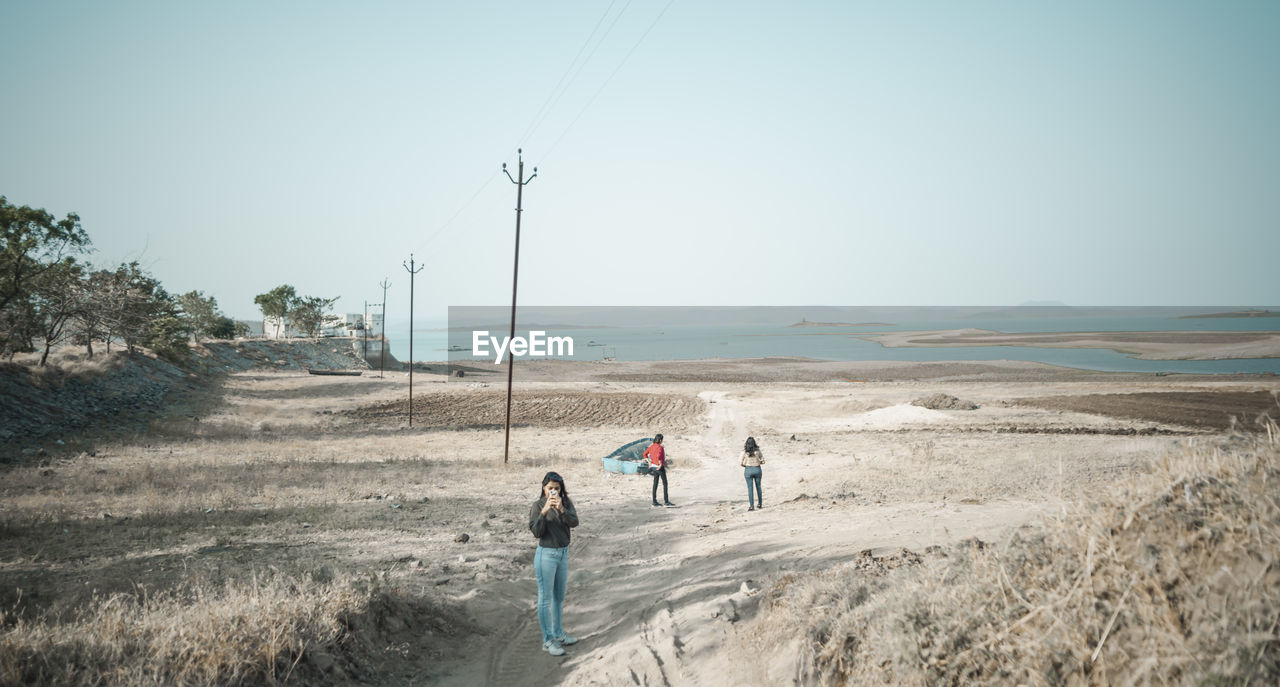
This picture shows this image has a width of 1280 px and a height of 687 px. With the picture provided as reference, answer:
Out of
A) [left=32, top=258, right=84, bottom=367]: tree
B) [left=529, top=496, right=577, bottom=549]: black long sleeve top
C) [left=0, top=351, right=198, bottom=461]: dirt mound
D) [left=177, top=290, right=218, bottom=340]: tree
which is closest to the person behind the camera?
[left=529, top=496, right=577, bottom=549]: black long sleeve top

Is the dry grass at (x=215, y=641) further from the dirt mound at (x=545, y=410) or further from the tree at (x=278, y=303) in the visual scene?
the tree at (x=278, y=303)

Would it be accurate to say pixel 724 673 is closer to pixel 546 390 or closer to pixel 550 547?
pixel 550 547

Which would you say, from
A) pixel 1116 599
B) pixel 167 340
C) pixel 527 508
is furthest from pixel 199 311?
pixel 1116 599

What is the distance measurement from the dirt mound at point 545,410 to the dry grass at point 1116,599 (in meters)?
32.6

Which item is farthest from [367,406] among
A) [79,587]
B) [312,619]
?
[312,619]

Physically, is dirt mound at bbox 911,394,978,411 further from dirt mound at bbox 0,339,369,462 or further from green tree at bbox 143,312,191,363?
green tree at bbox 143,312,191,363

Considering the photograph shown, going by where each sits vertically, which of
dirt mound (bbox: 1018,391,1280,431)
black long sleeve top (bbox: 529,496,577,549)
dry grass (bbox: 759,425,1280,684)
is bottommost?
dirt mound (bbox: 1018,391,1280,431)

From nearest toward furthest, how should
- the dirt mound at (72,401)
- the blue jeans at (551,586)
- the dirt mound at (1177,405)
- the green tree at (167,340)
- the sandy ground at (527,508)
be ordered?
1. the blue jeans at (551,586)
2. the sandy ground at (527,508)
3. the dirt mound at (72,401)
4. the dirt mound at (1177,405)
5. the green tree at (167,340)

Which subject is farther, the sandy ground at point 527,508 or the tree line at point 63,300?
the tree line at point 63,300

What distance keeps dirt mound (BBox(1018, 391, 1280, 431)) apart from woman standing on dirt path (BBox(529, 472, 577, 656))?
33.7m

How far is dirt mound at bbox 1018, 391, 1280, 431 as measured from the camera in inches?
1238

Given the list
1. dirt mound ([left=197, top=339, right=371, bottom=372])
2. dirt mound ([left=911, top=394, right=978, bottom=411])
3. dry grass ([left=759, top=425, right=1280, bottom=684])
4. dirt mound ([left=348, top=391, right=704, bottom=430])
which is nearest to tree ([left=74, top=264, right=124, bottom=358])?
dirt mound ([left=348, top=391, right=704, bottom=430])

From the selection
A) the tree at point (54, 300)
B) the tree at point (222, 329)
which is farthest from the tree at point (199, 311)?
the tree at point (54, 300)

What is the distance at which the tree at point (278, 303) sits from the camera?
99.5 metres
